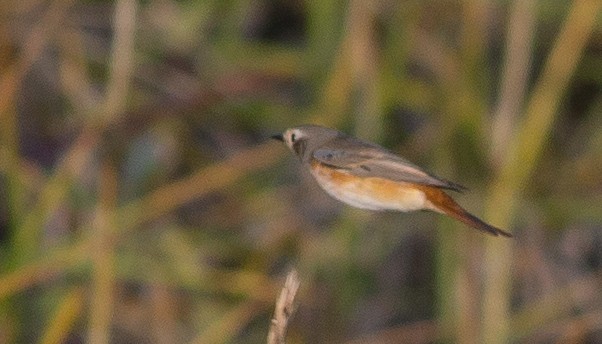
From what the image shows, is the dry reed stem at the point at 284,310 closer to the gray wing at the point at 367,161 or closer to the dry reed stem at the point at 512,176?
the gray wing at the point at 367,161

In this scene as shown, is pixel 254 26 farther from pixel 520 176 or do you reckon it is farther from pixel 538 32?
pixel 520 176

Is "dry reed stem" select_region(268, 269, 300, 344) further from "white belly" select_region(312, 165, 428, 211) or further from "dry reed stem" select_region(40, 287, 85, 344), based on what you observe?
"dry reed stem" select_region(40, 287, 85, 344)

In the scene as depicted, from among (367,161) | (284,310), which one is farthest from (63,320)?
(284,310)

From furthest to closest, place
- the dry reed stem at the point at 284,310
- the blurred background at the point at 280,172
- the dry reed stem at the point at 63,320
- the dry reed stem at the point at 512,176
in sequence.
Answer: the blurred background at the point at 280,172 < the dry reed stem at the point at 512,176 < the dry reed stem at the point at 63,320 < the dry reed stem at the point at 284,310

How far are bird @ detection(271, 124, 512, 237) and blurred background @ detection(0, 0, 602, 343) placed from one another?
0.97 meters

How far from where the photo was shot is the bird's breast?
6.60 feet

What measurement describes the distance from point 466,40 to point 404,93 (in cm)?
21

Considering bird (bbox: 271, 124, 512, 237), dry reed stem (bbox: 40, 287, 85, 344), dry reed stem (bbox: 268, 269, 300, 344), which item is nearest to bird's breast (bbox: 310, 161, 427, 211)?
bird (bbox: 271, 124, 512, 237)

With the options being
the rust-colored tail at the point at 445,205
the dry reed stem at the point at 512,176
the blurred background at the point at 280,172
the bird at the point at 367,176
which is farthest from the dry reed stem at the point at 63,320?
the rust-colored tail at the point at 445,205

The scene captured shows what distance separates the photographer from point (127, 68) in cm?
321

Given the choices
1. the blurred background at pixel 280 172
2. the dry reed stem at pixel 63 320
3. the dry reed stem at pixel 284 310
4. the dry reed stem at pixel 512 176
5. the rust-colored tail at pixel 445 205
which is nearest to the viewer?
the dry reed stem at pixel 284 310

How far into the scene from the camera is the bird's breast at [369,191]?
201cm

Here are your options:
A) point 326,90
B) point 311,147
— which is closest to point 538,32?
point 326,90

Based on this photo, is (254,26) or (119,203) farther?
(254,26)
